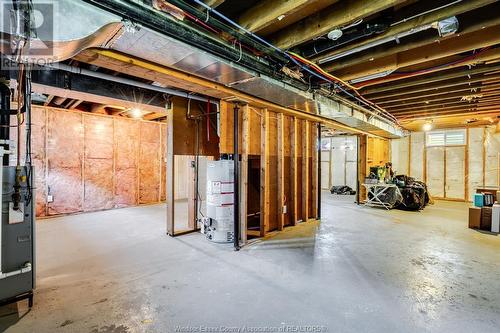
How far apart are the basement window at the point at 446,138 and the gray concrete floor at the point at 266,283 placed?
524 centimetres

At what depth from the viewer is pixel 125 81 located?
10.5ft

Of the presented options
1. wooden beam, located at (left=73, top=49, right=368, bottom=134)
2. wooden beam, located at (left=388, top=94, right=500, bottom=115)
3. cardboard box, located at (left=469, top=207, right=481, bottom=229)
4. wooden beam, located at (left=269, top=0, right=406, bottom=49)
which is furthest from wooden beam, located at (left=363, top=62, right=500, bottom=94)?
cardboard box, located at (left=469, top=207, right=481, bottom=229)

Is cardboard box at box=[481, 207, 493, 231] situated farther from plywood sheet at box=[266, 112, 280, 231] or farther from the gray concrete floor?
plywood sheet at box=[266, 112, 280, 231]

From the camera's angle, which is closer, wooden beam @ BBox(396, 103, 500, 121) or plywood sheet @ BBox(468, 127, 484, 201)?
wooden beam @ BBox(396, 103, 500, 121)

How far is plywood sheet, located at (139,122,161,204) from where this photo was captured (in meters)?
7.00

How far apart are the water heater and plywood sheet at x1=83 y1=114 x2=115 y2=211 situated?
3880 mm

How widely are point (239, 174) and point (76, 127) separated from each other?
4.54 m

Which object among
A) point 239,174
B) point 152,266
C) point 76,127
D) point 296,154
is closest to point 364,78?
point 296,154

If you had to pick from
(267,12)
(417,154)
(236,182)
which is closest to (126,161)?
(236,182)

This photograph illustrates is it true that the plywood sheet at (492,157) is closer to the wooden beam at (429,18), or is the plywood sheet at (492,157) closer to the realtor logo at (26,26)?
the wooden beam at (429,18)

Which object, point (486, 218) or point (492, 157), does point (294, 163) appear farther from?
point (492, 157)

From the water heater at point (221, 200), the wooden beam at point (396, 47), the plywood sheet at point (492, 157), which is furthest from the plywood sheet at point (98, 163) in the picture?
the plywood sheet at point (492, 157)

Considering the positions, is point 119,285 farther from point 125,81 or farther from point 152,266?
point 125,81

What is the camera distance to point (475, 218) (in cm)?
477
